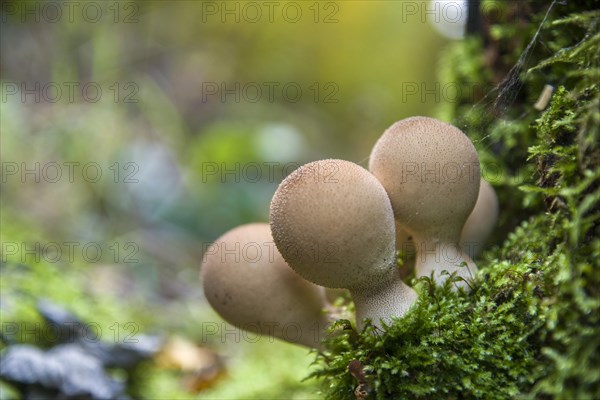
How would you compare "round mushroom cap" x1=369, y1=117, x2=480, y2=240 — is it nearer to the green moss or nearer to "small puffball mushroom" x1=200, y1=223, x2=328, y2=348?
the green moss

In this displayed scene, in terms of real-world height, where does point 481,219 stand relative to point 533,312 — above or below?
above

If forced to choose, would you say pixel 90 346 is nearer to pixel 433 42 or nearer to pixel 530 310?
pixel 530 310

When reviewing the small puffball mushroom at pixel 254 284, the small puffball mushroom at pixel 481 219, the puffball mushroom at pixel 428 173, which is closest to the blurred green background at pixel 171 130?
the small puffball mushroom at pixel 254 284

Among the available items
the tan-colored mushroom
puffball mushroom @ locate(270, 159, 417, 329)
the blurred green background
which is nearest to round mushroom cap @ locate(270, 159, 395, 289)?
puffball mushroom @ locate(270, 159, 417, 329)

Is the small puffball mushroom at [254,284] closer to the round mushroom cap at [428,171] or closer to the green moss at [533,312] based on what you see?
the green moss at [533,312]

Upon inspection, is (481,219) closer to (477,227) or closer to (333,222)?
(477,227)

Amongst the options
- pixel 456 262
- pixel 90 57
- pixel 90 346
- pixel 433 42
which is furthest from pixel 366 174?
pixel 433 42

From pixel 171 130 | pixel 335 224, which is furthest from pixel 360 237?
pixel 171 130
